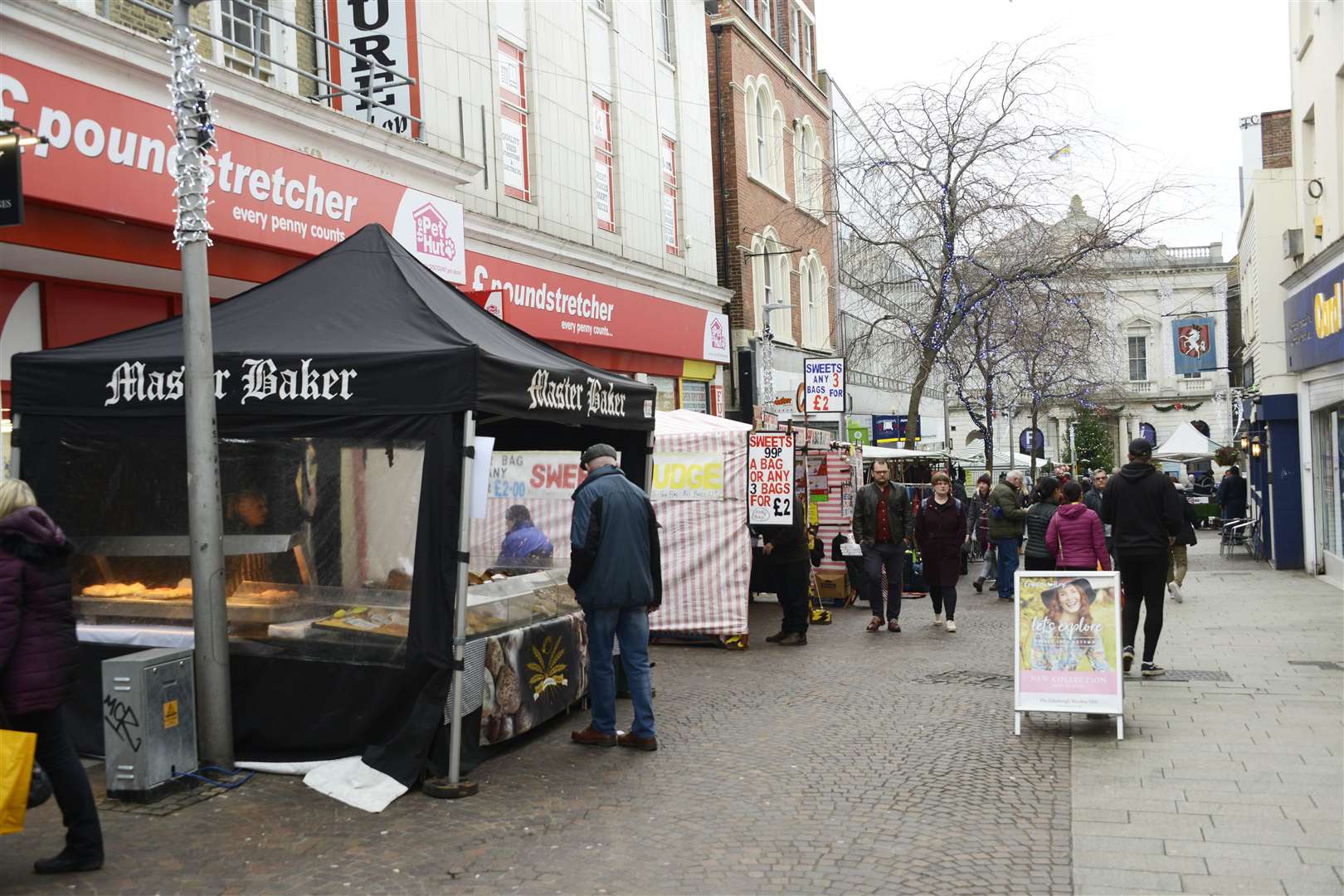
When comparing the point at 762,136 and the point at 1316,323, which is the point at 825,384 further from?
the point at 762,136

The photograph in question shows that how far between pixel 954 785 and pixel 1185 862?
1562mm

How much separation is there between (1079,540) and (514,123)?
10.9 m

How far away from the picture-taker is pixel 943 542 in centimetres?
1321

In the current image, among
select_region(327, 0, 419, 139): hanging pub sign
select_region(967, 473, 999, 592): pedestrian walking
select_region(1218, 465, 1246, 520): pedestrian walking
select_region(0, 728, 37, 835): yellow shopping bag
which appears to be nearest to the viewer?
select_region(0, 728, 37, 835): yellow shopping bag

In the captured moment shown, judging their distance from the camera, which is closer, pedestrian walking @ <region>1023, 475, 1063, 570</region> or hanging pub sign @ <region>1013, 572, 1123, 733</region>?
hanging pub sign @ <region>1013, 572, 1123, 733</region>

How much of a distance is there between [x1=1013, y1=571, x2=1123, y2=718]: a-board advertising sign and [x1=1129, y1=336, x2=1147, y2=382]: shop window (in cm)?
6496

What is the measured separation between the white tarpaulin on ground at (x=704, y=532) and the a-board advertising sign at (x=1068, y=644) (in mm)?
4141

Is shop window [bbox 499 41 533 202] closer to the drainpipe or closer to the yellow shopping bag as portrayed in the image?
the drainpipe

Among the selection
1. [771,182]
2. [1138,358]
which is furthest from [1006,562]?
[1138,358]

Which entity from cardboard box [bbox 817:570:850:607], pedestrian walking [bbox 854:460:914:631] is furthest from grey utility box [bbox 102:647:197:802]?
cardboard box [bbox 817:570:850:607]

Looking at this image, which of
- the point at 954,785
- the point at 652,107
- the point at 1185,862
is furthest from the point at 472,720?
the point at 652,107

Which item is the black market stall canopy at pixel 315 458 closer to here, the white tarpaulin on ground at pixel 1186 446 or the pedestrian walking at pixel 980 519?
the pedestrian walking at pixel 980 519

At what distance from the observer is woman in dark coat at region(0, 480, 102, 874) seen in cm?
501

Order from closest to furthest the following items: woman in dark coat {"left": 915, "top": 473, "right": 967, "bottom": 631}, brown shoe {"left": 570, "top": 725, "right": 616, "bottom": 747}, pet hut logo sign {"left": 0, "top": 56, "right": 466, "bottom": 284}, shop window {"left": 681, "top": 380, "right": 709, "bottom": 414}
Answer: brown shoe {"left": 570, "top": 725, "right": 616, "bottom": 747}
pet hut logo sign {"left": 0, "top": 56, "right": 466, "bottom": 284}
woman in dark coat {"left": 915, "top": 473, "right": 967, "bottom": 631}
shop window {"left": 681, "top": 380, "right": 709, "bottom": 414}
